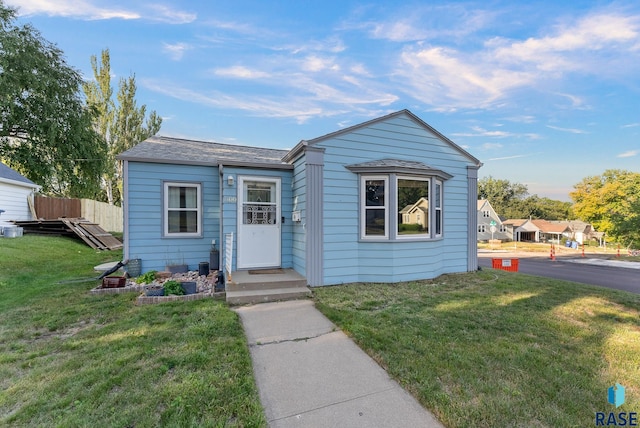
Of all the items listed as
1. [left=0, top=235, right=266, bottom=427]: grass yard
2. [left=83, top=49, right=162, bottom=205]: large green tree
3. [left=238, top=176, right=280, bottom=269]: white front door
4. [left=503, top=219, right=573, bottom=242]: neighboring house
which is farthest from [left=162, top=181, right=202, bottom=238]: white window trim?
[left=503, top=219, right=573, bottom=242]: neighboring house

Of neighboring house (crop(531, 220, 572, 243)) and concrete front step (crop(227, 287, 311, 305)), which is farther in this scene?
neighboring house (crop(531, 220, 572, 243))

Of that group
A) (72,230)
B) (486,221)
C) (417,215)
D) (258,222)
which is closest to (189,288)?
(258,222)

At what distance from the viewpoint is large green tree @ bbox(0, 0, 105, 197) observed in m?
7.61

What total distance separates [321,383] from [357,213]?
167 inches

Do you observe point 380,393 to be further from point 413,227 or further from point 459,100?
point 459,100

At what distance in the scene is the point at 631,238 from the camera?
2089cm

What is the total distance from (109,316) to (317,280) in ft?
12.1

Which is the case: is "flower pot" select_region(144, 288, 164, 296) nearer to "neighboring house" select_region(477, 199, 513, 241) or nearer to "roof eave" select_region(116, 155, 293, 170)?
"roof eave" select_region(116, 155, 293, 170)

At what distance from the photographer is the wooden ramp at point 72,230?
40.6 ft

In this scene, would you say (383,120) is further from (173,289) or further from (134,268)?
(134,268)

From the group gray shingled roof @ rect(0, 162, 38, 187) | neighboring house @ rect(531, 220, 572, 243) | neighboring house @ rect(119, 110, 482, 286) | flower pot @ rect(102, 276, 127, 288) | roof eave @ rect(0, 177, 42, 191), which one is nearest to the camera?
flower pot @ rect(102, 276, 127, 288)

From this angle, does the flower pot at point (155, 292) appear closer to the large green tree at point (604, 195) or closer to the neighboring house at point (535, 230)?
the large green tree at point (604, 195)

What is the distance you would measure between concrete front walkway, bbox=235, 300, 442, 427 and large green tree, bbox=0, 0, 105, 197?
936 cm

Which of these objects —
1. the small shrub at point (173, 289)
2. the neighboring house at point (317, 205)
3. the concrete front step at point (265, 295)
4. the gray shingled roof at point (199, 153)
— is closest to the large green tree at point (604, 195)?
the neighboring house at point (317, 205)
